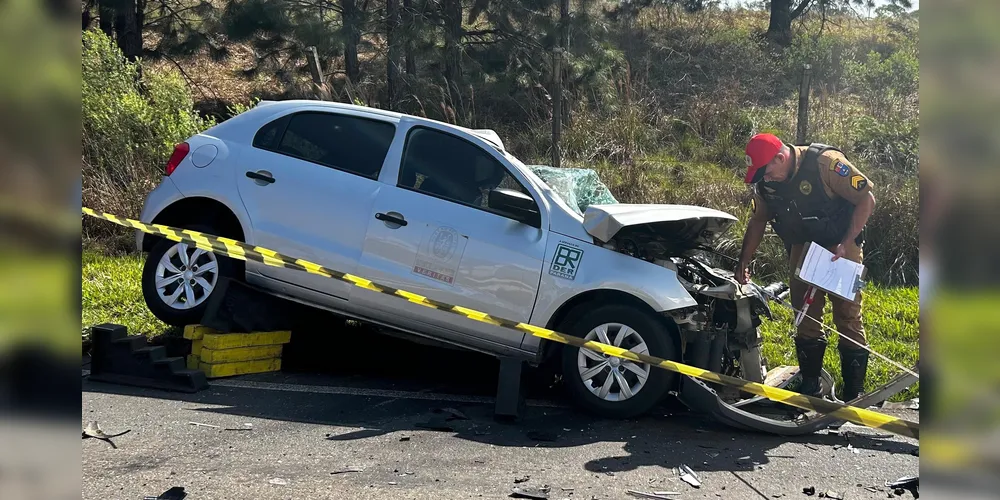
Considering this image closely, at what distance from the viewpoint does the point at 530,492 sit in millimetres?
4012

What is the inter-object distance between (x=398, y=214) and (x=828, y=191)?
3.01 m

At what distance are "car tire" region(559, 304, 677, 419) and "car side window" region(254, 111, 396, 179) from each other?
1899 millimetres

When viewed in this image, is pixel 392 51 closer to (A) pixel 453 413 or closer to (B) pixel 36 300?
(A) pixel 453 413

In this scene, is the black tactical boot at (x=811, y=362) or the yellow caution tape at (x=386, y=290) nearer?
the yellow caution tape at (x=386, y=290)

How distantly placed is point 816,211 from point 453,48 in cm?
820

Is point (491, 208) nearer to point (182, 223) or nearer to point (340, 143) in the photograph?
point (340, 143)

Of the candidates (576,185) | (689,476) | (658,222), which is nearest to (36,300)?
(689,476)

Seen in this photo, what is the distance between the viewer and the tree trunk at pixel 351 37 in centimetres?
1316

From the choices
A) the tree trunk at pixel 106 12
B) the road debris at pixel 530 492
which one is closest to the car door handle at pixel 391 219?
the road debris at pixel 530 492

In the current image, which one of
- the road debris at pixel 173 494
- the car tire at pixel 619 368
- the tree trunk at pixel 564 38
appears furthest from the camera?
the tree trunk at pixel 564 38

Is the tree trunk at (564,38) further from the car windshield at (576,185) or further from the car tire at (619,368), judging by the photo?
the car tire at (619,368)

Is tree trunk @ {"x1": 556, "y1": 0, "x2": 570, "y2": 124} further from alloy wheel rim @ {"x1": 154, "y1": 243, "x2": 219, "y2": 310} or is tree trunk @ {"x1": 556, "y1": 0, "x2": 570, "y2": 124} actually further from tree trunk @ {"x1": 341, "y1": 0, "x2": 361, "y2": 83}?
alloy wheel rim @ {"x1": 154, "y1": 243, "x2": 219, "y2": 310}

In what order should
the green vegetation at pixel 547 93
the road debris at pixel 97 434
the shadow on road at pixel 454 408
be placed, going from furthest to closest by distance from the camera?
the green vegetation at pixel 547 93 → the shadow on road at pixel 454 408 → the road debris at pixel 97 434

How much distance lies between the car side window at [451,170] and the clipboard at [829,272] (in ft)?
6.43
